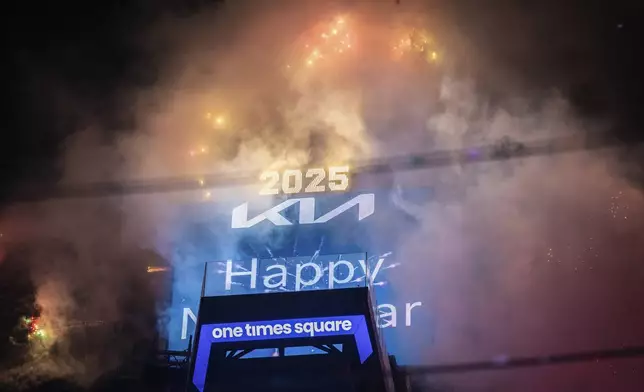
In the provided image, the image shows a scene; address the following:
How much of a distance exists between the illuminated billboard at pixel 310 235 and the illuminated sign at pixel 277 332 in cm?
453

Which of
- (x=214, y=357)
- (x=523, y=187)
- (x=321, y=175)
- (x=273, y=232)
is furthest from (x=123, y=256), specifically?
(x=523, y=187)

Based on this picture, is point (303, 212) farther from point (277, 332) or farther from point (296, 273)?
point (277, 332)

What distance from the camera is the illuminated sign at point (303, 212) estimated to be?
44.2ft

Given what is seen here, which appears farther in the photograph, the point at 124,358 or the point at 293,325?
the point at 124,358

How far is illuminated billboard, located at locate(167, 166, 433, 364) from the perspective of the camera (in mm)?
12734

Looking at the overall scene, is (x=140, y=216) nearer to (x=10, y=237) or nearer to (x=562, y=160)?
(x=10, y=237)

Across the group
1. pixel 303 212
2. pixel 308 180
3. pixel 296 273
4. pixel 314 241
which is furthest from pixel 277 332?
pixel 308 180

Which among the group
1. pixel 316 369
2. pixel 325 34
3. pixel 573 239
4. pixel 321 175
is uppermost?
pixel 325 34

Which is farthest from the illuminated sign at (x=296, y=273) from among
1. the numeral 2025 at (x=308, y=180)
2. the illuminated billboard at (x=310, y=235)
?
the numeral 2025 at (x=308, y=180)

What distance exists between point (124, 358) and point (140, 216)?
2732 millimetres

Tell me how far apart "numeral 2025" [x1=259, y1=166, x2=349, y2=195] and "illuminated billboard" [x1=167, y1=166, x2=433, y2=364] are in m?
0.02

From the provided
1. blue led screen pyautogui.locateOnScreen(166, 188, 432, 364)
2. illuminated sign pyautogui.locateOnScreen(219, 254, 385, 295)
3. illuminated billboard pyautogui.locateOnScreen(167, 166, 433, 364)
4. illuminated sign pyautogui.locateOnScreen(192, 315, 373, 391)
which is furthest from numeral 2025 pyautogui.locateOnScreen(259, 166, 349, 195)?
illuminated sign pyautogui.locateOnScreen(192, 315, 373, 391)

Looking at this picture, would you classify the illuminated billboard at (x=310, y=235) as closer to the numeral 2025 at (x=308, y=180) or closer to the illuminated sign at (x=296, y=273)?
the numeral 2025 at (x=308, y=180)

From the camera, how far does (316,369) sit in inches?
309
